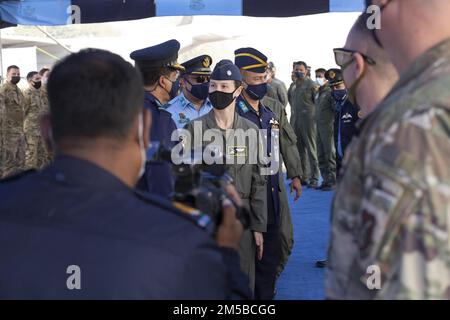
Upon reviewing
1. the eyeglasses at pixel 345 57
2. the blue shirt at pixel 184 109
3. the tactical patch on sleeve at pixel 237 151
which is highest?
the eyeglasses at pixel 345 57

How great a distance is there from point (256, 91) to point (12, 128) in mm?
7442

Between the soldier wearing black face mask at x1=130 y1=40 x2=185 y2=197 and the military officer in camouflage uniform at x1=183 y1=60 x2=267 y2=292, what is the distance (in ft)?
1.46

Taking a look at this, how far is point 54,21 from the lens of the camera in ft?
21.2

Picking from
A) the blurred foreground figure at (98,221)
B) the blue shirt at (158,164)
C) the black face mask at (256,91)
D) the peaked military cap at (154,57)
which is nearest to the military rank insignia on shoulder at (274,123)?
the black face mask at (256,91)

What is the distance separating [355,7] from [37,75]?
8.48 m

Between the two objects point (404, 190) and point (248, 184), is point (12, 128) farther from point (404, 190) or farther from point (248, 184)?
point (404, 190)

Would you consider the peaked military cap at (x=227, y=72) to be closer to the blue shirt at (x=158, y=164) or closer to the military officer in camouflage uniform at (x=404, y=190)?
the blue shirt at (x=158, y=164)

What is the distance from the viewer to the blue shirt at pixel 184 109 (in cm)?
591

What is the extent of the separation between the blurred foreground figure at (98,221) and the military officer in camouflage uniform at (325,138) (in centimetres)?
982

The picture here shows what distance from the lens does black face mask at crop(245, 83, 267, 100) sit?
535 cm

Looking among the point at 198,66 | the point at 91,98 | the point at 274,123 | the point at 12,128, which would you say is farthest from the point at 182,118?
the point at 12,128

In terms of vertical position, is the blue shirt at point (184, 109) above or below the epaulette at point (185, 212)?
below

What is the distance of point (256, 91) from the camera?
5.39 metres

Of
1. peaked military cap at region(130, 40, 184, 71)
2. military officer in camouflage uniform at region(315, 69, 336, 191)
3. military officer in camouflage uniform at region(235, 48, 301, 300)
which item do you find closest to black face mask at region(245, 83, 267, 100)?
military officer in camouflage uniform at region(235, 48, 301, 300)
